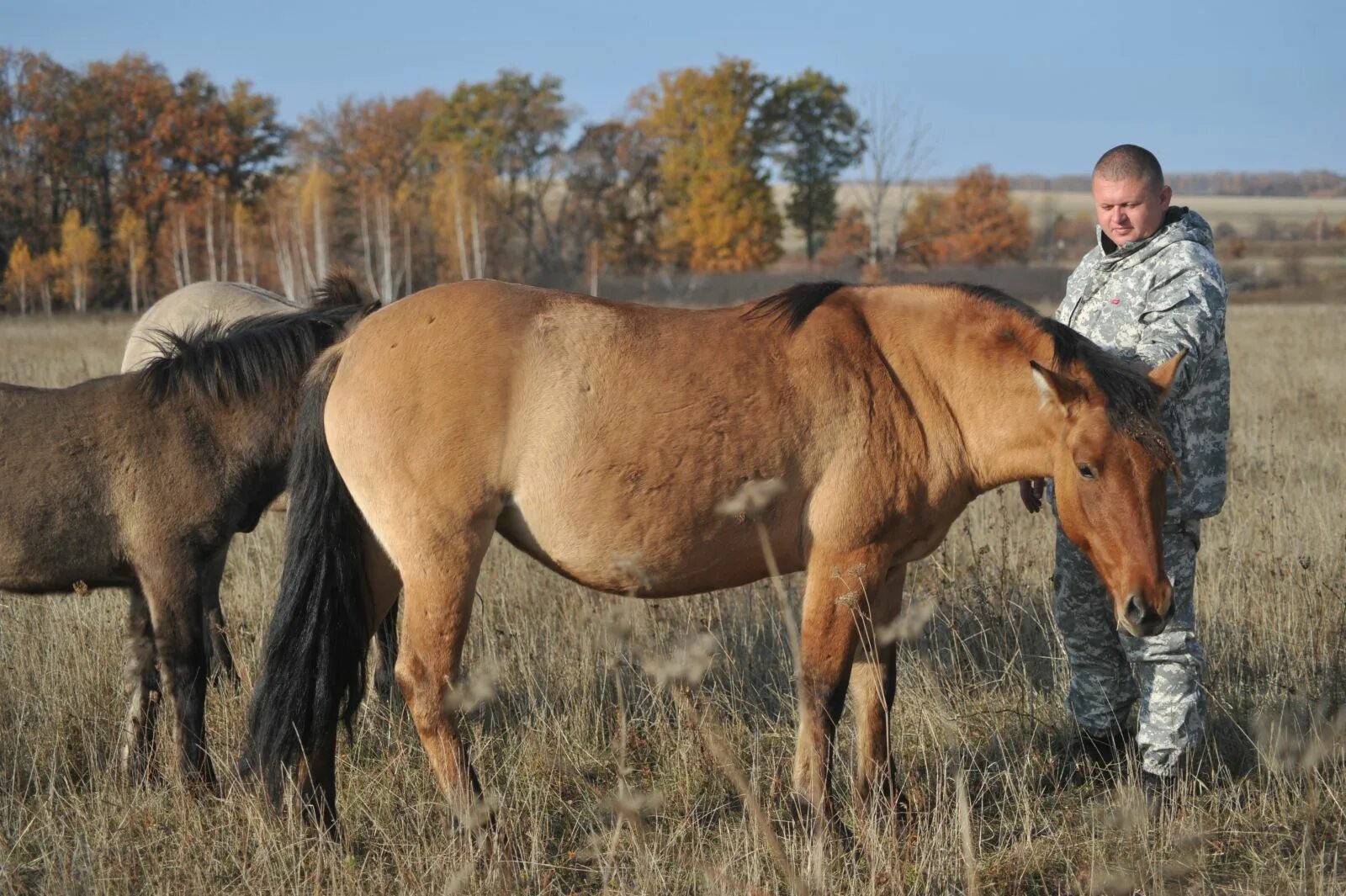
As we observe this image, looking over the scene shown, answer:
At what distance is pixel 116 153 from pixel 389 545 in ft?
176

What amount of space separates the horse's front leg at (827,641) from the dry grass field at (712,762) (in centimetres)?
20

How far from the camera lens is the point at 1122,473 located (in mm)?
3350

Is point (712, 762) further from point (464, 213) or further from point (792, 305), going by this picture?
point (464, 213)

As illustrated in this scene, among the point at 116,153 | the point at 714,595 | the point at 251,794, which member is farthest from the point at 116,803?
the point at 116,153

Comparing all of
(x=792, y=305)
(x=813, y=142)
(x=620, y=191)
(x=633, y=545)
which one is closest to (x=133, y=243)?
(x=620, y=191)

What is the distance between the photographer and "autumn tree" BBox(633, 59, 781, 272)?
170 feet

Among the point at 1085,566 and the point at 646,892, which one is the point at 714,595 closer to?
the point at 1085,566

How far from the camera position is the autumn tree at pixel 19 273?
40.5 m

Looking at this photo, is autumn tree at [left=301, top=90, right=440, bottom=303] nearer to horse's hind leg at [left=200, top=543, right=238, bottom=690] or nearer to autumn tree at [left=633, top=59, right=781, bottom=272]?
autumn tree at [left=633, top=59, right=781, bottom=272]

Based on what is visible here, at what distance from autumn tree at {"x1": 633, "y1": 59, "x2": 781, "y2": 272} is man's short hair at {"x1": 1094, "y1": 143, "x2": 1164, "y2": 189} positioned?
48.2m

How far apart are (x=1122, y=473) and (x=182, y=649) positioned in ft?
11.3

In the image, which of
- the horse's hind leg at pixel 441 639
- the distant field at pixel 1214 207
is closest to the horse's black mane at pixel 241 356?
the horse's hind leg at pixel 441 639

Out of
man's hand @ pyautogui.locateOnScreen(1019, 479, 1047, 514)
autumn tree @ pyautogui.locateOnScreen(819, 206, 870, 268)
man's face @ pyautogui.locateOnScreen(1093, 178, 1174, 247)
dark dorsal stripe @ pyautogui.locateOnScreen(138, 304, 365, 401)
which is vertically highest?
autumn tree @ pyautogui.locateOnScreen(819, 206, 870, 268)

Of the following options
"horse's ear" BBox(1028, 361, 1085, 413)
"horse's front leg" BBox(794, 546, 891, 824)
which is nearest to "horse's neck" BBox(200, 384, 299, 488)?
"horse's front leg" BBox(794, 546, 891, 824)
